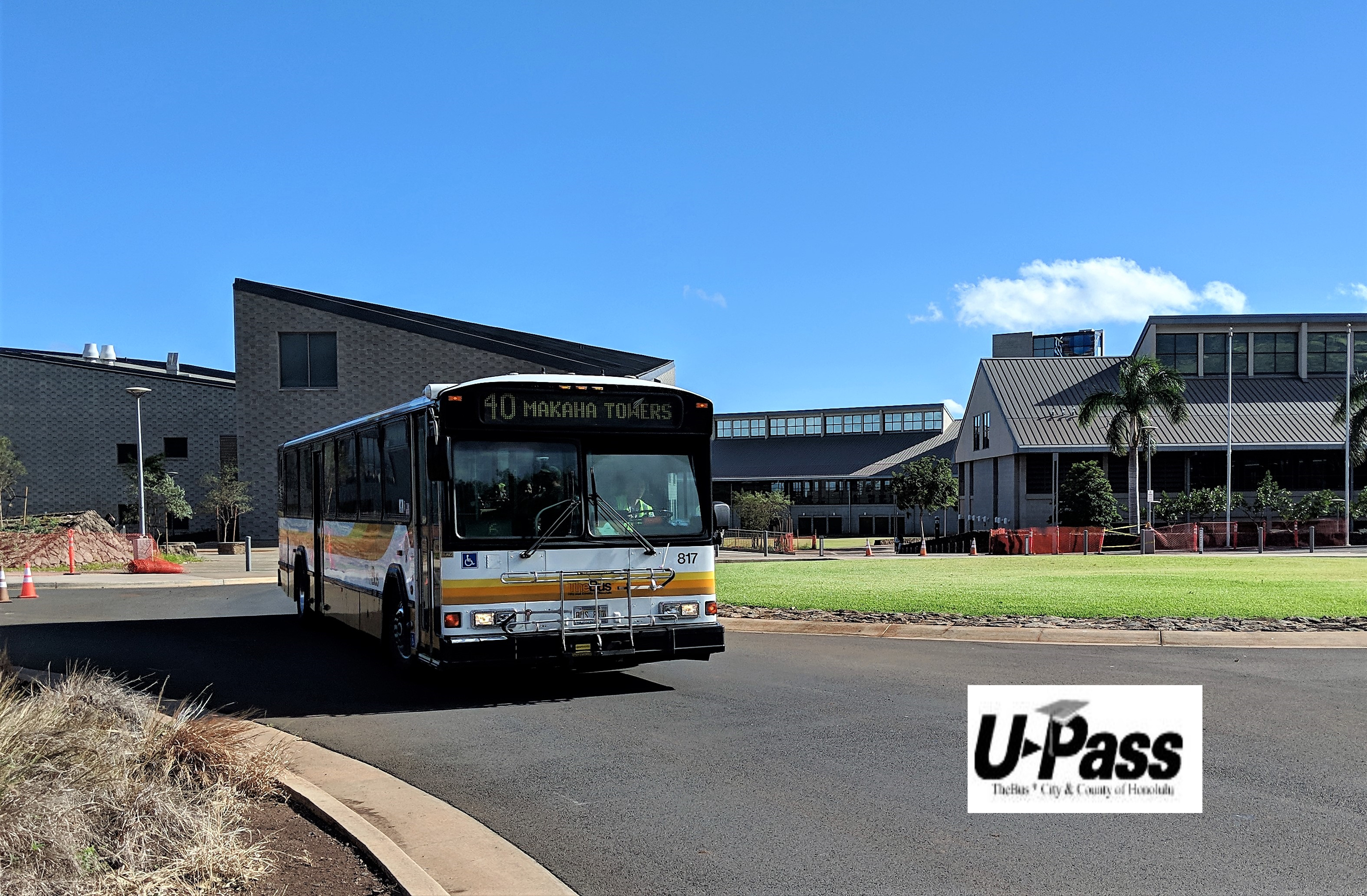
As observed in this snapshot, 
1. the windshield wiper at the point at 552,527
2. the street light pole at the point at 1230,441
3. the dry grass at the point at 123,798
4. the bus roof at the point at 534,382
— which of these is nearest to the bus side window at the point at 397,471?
the bus roof at the point at 534,382

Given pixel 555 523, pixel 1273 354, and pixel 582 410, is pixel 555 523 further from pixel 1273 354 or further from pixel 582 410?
pixel 1273 354

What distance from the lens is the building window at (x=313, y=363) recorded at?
5106 cm

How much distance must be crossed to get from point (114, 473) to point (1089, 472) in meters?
48.3

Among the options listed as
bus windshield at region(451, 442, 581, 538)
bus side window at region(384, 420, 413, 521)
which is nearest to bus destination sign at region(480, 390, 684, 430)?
bus windshield at region(451, 442, 581, 538)

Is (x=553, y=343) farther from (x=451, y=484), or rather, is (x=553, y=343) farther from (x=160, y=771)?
(x=160, y=771)

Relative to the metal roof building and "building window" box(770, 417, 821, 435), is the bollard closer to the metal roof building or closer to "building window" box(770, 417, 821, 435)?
the metal roof building

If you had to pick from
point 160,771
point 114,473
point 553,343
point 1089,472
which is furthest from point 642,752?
point 114,473

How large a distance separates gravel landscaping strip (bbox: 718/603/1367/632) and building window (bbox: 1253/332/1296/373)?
162 feet

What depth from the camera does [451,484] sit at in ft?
33.3

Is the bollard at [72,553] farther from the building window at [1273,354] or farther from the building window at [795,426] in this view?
the building window at [795,426]

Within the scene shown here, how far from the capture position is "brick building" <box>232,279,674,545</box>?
5056 centimetres

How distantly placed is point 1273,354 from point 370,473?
57763 millimetres

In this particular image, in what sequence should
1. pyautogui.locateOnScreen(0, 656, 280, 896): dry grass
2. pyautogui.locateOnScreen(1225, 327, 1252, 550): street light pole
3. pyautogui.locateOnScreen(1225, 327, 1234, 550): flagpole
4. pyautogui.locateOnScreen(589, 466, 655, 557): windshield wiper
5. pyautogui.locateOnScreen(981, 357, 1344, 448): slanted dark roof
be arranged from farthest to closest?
pyautogui.locateOnScreen(981, 357, 1344, 448): slanted dark roof
pyautogui.locateOnScreen(1225, 327, 1234, 550): flagpole
pyautogui.locateOnScreen(1225, 327, 1252, 550): street light pole
pyautogui.locateOnScreen(589, 466, 655, 557): windshield wiper
pyautogui.locateOnScreen(0, 656, 280, 896): dry grass

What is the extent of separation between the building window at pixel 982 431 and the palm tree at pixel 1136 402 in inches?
421
